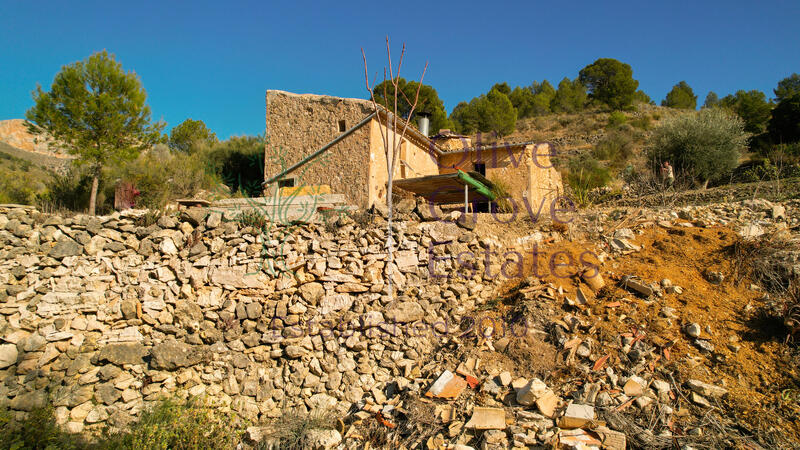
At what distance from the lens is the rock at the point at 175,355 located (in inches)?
221

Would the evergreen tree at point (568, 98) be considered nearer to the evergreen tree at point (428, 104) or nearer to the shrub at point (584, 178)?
the evergreen tree at point (428, 104)

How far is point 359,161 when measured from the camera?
9789mm

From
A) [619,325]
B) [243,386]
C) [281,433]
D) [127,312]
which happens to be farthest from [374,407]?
[127,312]

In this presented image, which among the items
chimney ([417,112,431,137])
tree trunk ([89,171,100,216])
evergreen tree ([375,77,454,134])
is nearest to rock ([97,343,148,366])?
tree trunk ([89,171,100,216])

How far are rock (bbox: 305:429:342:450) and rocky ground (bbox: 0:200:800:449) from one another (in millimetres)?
25

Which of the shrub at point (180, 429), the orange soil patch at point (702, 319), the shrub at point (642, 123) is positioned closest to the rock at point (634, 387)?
the orange soil patch at point (702, 319)

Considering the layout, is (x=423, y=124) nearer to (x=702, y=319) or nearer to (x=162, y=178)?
(x=162, y=178)

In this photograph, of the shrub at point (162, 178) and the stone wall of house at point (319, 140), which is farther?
the stone wall of house at point (319, 140)

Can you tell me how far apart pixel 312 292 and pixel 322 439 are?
219cm

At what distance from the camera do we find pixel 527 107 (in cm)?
3603

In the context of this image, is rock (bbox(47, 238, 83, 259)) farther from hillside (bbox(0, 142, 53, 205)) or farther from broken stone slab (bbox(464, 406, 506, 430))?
broken stone slab (bbox(464, 406, 506, 430))

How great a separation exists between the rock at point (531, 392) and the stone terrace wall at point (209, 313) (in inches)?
54.5

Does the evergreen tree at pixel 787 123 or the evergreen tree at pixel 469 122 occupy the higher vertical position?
the evergreen tree at pixel 469 122

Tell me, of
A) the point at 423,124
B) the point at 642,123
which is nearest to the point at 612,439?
the point at 423,124
